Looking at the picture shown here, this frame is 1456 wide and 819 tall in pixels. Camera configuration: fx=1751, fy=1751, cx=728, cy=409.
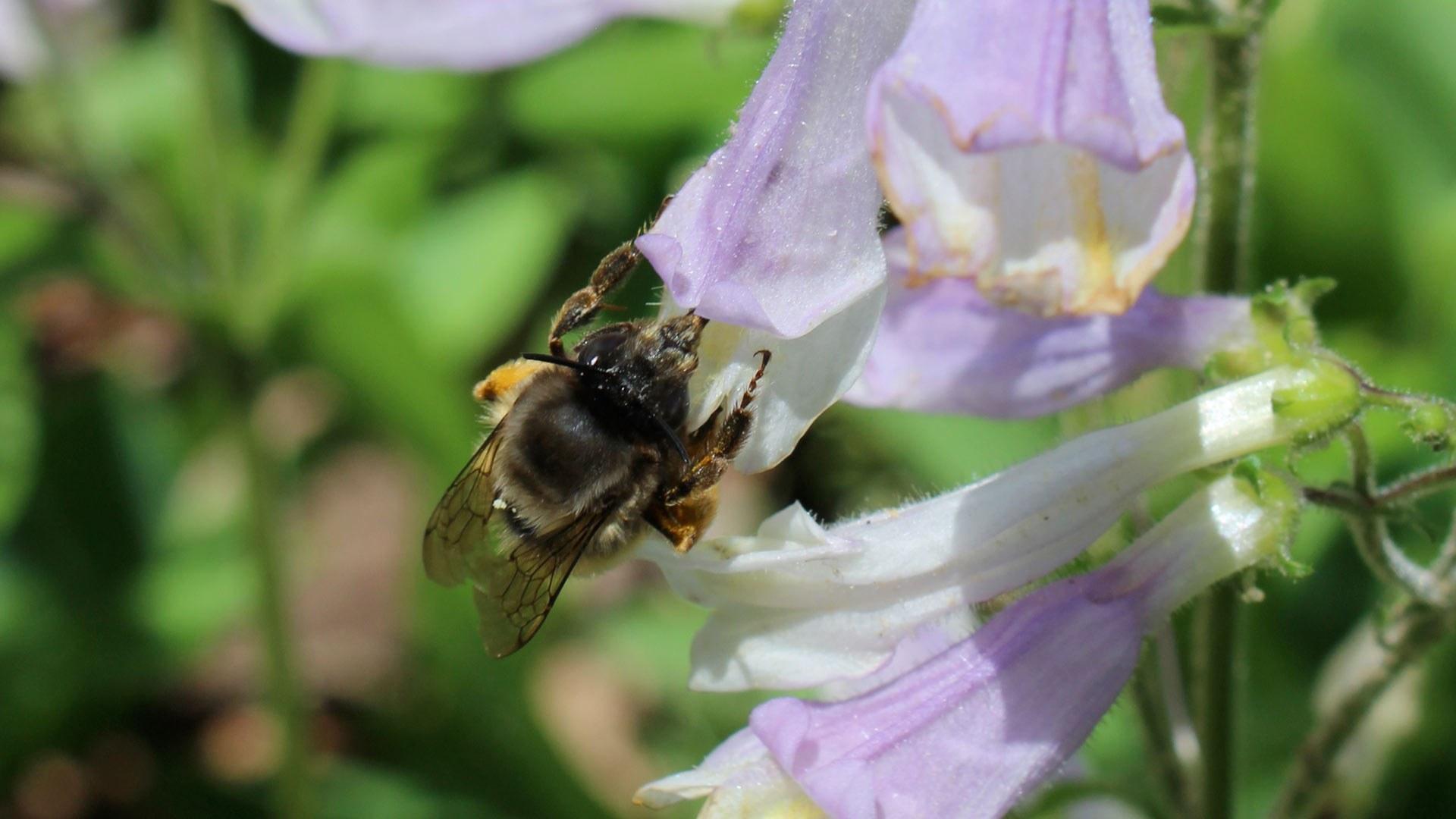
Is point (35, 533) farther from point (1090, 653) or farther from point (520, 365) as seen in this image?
point (1090, 653)

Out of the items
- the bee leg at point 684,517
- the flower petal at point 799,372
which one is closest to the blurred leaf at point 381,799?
the bee leg at point 684,517

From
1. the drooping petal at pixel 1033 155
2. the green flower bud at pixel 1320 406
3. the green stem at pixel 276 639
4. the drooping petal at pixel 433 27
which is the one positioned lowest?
the green stem at pixel 276 639

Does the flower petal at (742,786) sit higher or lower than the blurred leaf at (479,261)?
higher

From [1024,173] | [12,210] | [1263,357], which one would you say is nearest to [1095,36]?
[1024,173]

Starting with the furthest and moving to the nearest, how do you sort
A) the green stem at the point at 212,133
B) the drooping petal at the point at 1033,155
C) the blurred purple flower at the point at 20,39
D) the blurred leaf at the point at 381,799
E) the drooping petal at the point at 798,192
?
the blurred purple flower at the point at 20,39
the blurred leaf at the point at 381,799
the green stem at the point at 212,133
the drooping petal at the point at 798,192
the drooping petal at the point at 1033,155

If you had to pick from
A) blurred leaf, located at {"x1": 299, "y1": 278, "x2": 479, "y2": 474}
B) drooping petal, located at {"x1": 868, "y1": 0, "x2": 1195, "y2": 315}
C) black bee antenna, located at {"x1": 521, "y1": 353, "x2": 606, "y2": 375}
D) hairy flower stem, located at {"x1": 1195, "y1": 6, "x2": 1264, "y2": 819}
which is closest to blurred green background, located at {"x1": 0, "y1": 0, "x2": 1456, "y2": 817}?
blurred leaf, located at {"x1": 299, "y1": 278, "x2": 479, "y2": 474}

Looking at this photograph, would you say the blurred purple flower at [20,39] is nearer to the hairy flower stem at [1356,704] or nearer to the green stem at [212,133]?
the green stem at [212,133]

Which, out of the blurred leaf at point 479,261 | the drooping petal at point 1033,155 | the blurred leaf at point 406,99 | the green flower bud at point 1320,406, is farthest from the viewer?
the blurred leaf at point 406,99

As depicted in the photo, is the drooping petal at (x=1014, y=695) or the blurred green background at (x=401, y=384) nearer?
the drooping petal at (x=1014, y=695)
